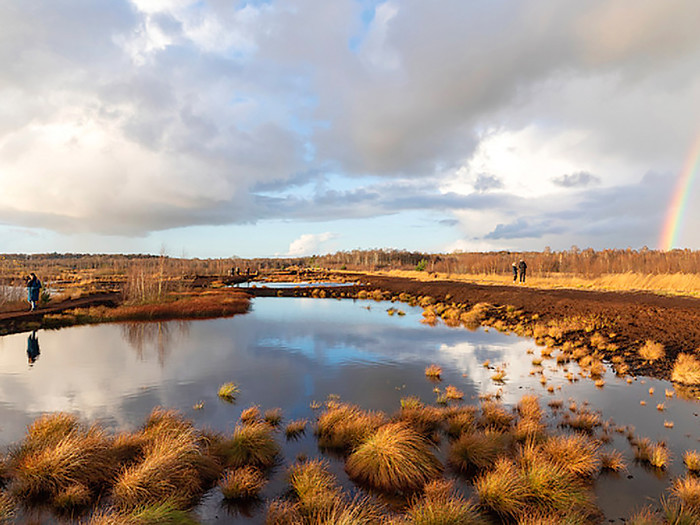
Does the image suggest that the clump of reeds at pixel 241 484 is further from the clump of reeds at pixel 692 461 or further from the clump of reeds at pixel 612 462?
the clump of reeds at pixel 692 461

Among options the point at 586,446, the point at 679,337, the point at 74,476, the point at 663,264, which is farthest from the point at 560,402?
the point at 663,264

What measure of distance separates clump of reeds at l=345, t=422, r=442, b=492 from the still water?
0.50 m

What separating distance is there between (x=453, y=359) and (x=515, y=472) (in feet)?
35.5

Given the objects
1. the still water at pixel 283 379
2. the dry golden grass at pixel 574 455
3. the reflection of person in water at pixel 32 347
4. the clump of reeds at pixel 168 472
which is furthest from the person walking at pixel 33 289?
the dry golden grass at pixel 574 455

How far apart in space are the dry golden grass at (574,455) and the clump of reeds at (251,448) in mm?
5868

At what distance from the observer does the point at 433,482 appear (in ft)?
22.6

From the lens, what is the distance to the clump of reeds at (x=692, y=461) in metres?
7.48

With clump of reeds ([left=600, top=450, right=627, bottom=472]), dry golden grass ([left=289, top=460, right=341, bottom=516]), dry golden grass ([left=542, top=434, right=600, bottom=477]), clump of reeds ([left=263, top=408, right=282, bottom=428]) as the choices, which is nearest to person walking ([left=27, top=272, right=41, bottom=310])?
clump of reeds ([left=263, top=408, right=282, bottom=428])

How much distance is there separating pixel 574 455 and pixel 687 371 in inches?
367

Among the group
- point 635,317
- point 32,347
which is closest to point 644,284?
point 635,317

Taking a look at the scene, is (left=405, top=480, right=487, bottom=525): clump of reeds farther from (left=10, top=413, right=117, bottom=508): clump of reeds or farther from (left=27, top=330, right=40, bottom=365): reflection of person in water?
(left=27, top=330, right=40, bottom=365): reflection of person in water

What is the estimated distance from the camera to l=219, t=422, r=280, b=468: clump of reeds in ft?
26.0

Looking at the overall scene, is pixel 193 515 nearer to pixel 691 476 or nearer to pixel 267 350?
pixel 691 476

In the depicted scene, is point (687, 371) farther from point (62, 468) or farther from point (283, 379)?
point (62, 468)
